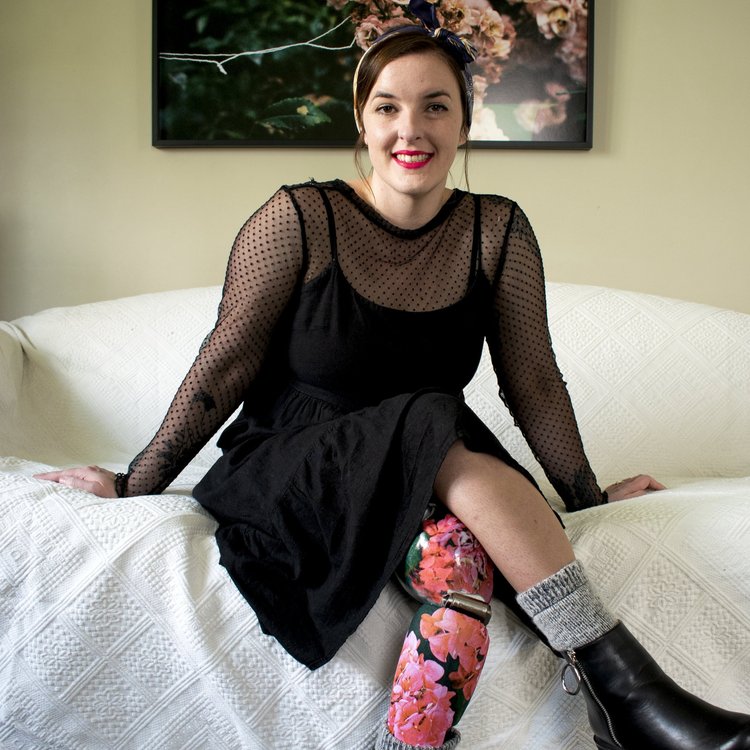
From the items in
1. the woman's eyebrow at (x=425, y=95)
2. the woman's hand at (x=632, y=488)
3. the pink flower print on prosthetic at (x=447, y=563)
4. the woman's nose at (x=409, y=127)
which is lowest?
the woman's hand at (x=632, y=488)

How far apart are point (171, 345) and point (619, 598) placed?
125cm

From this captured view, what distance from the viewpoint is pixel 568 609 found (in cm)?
117

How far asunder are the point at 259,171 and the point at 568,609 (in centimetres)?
176

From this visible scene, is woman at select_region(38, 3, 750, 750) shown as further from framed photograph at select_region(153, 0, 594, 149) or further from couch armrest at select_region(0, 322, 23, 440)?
framed photograph at select_region(153, 0, 594, 149)

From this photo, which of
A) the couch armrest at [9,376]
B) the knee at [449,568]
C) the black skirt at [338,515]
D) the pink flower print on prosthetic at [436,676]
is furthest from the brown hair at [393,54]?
the couch armrest at [9,376]

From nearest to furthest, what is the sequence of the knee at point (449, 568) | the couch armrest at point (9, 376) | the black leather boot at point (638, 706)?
1. the black leather boot at point (638, 706)
2. the knee at point (449, 568)
3. the couch armrest at point (9, 376)

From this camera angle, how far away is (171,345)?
2.17 m

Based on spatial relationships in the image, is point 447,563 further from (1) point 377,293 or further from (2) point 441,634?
(1) point 377,293

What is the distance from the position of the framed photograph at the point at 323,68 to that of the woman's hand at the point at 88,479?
1296 millimetres

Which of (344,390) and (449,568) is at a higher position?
(344,390)

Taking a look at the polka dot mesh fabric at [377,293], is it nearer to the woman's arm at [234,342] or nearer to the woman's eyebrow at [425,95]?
the woman's arm at [234,342]

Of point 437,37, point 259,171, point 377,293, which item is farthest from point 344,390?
point 259,171

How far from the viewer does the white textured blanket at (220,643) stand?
4.14 ft

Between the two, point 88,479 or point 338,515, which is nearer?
point 338,515
